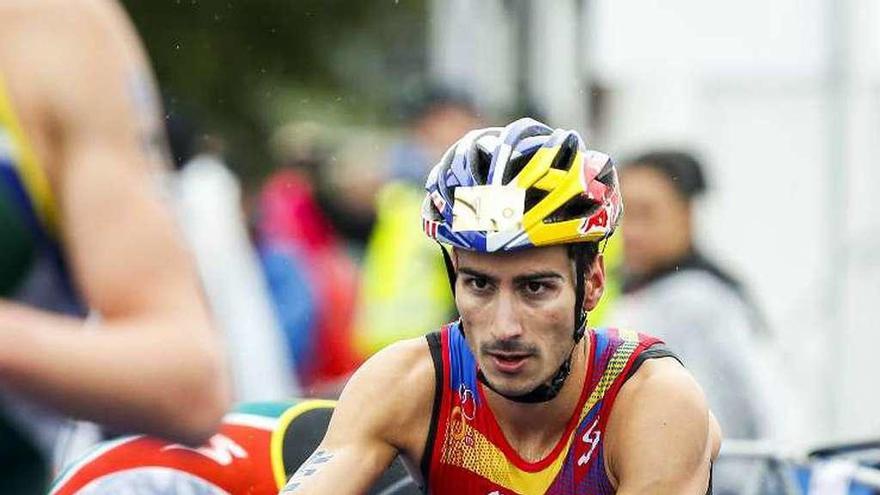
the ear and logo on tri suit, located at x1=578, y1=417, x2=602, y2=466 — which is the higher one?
the ear

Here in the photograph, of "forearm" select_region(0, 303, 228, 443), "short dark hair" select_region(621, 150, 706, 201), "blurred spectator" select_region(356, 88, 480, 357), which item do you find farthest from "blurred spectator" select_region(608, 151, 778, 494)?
"forearm" select_region(0, 303, 228, 443)

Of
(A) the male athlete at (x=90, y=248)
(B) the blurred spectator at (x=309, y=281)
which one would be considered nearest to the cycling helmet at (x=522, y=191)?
(A) the male athlete at (x=90, y=248)

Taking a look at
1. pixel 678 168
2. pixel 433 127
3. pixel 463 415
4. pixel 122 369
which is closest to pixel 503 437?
pixel 463 415

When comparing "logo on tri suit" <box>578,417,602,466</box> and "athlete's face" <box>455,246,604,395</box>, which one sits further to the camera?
"logo on tri suit" <box>578,417,602,466</box>

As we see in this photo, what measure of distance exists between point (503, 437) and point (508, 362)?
258 mm

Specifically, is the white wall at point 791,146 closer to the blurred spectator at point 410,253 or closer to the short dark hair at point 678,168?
the blurred spectator at point 410,253

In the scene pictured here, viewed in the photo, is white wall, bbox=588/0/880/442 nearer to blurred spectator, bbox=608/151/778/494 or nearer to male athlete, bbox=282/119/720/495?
blurred spectator, bbox=608/151/778/494

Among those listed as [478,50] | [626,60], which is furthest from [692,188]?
[478,50]

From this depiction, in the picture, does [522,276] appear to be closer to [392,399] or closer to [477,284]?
[477,284]

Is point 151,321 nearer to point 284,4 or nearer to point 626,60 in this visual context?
point 626,60

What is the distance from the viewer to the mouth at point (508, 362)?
374 centimetres

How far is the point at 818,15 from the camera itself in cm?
1064

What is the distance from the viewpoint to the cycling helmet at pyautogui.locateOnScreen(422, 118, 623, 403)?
3.78 metres

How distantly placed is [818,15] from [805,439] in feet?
7.58
